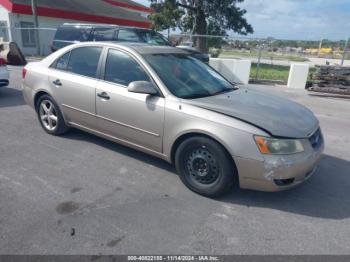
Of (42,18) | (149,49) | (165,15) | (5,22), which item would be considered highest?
(165,15)

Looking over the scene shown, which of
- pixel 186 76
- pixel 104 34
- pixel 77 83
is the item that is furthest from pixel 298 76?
pixel 77 83

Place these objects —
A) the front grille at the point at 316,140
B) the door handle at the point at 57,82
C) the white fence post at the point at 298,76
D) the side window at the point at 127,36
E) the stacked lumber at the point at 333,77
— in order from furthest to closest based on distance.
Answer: the white fence post at the point at 298,76 → the stacked lumber at the point at 333,77 → the side window at the point at 127,36 → the door handle at the point at 57,82 → the front grille at the point at 316,140

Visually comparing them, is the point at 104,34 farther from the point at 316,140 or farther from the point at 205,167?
the point at 316,140

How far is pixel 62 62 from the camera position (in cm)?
492

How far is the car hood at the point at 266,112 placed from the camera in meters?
3.28

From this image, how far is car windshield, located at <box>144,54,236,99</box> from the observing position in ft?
12.6

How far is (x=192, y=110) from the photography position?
3.49 m

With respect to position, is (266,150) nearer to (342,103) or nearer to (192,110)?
(192,110)

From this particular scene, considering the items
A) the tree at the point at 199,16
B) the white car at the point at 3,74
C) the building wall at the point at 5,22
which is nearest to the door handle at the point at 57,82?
the white car at the point at 3,74

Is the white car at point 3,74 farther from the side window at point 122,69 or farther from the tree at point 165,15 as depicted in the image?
the tree at point 165,15

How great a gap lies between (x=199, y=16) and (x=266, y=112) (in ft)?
64.5

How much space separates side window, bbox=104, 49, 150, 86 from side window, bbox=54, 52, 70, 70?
968 millimetres

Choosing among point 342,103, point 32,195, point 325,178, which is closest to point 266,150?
point 325,178

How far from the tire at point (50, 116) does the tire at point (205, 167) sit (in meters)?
2.37
